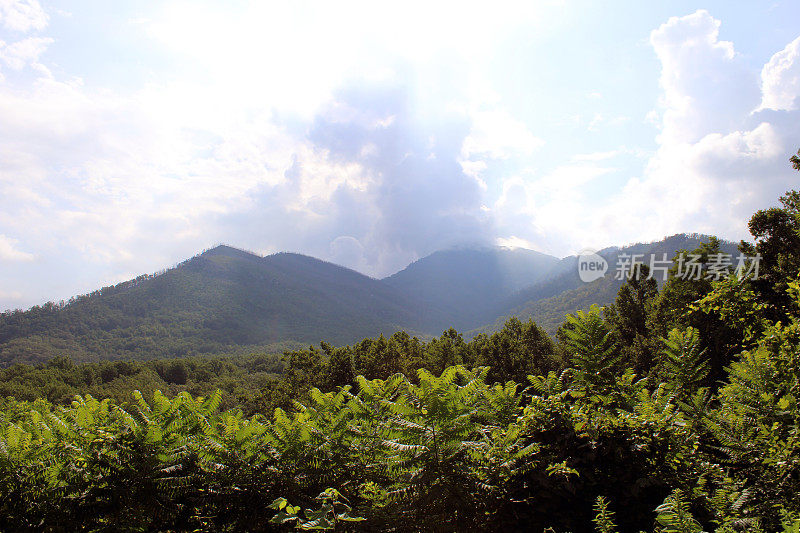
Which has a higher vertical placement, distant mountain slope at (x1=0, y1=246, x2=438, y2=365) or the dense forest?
distant mountain slope at (x1=0, y1=246, x2=438, y2=365)

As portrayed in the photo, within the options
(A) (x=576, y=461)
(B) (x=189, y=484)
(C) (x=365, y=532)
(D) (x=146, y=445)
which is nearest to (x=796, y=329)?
(A) (x=576, y=461)

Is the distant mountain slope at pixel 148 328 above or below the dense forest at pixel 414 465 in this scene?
above

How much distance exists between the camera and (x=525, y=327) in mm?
41344

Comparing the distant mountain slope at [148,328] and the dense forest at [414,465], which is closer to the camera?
the dense forest at [414,465]

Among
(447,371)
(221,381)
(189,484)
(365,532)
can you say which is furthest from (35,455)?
(221,381)

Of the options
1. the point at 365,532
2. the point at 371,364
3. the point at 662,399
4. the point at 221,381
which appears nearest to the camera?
the point at 365,532

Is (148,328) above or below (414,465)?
above

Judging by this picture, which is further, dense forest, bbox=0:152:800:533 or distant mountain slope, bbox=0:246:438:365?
distant mountain slope, bbox=0:246:438:365

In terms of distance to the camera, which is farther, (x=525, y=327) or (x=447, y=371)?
(x=525, y=327)

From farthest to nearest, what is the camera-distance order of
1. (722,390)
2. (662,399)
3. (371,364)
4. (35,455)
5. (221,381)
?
(221,381), (371,364), (722,390), (662,399), (35,455)

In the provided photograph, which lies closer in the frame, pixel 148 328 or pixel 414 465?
pixel 414 465

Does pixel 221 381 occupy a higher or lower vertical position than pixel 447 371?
lower

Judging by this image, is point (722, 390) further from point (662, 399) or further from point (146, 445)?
point (146, 445)

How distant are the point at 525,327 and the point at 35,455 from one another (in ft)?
134
